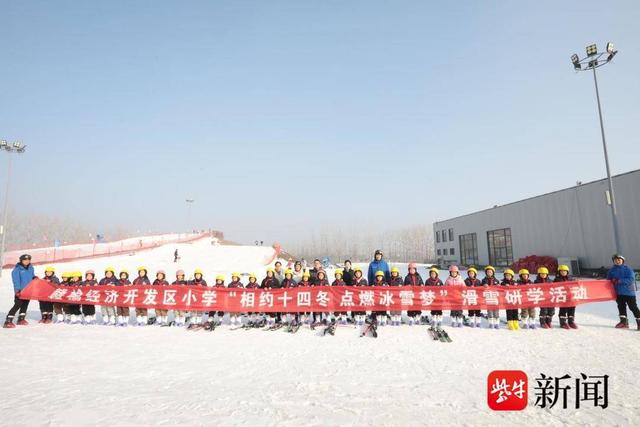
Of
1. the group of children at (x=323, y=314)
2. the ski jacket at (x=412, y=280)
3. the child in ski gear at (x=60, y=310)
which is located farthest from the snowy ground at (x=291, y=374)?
the ski jacket at (x=412, y=280)

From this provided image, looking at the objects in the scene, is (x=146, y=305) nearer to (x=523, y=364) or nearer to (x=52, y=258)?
(x=523, y=364)

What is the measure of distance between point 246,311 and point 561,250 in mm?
22064

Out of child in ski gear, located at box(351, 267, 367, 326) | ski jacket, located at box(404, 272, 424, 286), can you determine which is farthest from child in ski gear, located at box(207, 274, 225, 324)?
ski jacket, located at box(404, 272, 424, 286)

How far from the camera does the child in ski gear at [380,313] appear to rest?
388 inches

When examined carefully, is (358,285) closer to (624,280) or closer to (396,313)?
(396,313)

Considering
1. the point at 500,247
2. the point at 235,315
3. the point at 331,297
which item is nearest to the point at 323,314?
the point at 331,297

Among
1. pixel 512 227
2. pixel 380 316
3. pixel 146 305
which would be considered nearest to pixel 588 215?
pixel 512 227

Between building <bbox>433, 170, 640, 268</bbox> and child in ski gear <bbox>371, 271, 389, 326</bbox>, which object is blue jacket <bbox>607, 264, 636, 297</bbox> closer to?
child in ski gear <bbox>371, 271, 389, 326</bbox>

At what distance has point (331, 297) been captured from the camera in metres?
9.77

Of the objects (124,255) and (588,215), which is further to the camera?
(124,255)

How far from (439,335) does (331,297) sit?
304 cm

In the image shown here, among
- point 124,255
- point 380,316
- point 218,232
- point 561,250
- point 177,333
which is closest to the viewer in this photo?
point 177,333

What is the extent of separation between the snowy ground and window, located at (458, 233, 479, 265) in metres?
24.3

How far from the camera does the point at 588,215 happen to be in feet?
67.5
